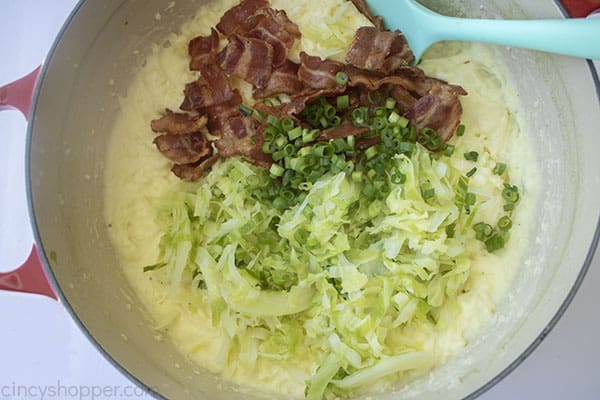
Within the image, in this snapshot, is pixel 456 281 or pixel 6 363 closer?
pixel 456 281

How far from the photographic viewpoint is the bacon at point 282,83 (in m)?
1.87

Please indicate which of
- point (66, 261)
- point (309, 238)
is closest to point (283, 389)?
point (309, 238)

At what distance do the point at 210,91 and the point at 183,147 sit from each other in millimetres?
195

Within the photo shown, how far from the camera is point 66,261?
1.65 meters

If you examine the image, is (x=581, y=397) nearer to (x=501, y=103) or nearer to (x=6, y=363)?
(x=501, y=103)

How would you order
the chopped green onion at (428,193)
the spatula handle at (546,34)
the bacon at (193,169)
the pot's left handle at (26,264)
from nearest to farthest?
1. the spatula handle at (546,34)
2. the pot's left handle at (26,264)
3. the chopped green onion at (428,193)
4. the bacon at (193,169)

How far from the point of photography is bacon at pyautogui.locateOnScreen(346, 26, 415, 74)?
1807mm

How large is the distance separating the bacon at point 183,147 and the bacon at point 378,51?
511 millimetres

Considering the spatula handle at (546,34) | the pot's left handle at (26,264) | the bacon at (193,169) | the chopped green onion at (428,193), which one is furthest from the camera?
the bacon at (193,169)

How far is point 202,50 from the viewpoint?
193 centimetres

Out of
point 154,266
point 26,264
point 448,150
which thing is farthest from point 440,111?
point 26,264

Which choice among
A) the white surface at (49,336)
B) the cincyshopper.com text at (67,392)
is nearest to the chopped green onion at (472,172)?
the white surface at (49,336)

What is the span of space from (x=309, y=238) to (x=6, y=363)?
3.52ft

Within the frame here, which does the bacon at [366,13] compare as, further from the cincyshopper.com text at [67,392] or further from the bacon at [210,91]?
the cincyshopper.com text at [67,392]
